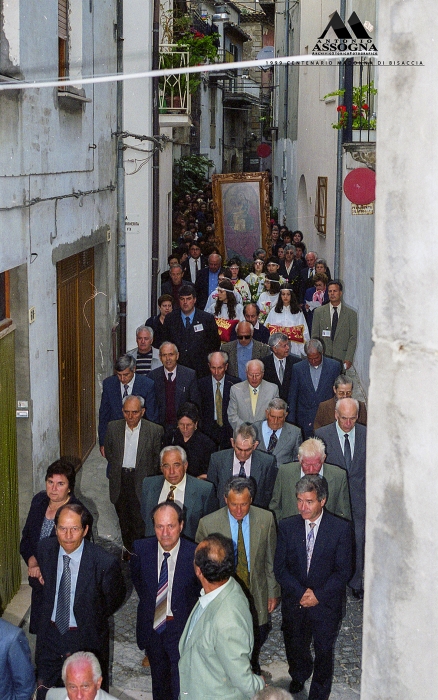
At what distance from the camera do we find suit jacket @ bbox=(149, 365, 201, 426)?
9.28m

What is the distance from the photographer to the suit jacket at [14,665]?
4.66 metres

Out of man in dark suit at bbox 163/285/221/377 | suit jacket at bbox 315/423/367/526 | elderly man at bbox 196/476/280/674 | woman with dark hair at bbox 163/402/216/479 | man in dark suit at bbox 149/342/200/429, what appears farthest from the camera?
man in dark suit at bbox 163/285/221/377

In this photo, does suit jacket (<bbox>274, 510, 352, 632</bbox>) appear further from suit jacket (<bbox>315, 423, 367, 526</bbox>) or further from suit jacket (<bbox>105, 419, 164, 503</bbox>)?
suit jacket (<bbox>105, 419, 164, 503</bbox>)

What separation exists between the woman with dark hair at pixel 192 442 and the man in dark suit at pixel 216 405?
1.27m

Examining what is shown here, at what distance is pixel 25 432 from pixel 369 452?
5.98 m

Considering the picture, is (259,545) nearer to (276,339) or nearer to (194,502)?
(194,502)

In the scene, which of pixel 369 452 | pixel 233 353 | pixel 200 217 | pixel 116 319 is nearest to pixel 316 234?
pixel 200 217

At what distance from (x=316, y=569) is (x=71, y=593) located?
1.57 m

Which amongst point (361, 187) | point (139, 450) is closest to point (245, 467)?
point (139, 450)

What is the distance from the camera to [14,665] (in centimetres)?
469

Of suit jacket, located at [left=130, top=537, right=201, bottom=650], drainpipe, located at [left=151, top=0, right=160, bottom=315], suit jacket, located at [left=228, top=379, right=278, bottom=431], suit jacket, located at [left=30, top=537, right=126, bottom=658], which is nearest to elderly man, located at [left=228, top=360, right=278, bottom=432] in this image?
suit jacket, located at [left=228, top=379, right=278, bottom=431]

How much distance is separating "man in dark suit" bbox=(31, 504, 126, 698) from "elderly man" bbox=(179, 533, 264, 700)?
0.76 m

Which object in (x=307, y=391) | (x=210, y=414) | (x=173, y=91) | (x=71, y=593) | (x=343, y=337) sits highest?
(x=173, y=91)

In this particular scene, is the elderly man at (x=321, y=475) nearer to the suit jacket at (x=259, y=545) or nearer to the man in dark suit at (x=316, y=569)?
the suit jacket at (x=259, y=545)
